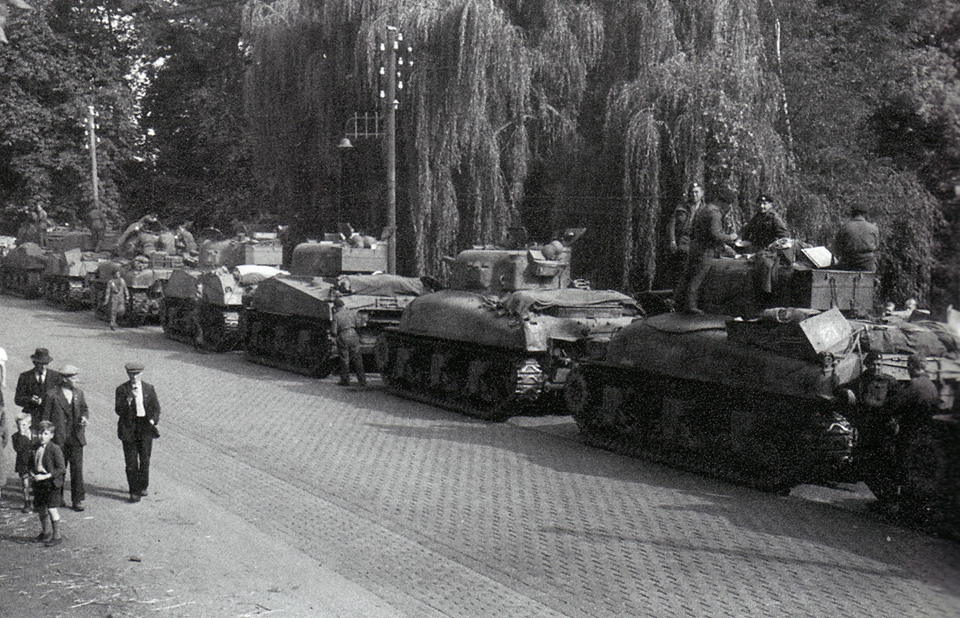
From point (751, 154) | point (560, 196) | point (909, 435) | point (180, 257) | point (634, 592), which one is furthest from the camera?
point (180, 257)

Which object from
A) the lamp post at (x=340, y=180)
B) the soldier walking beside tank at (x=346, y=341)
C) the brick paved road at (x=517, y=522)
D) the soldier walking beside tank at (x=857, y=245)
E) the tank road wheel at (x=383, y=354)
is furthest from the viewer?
the lamp post at (x=340, y=180)

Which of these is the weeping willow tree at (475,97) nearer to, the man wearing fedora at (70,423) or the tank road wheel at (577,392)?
the tank road wheel at (577,392)

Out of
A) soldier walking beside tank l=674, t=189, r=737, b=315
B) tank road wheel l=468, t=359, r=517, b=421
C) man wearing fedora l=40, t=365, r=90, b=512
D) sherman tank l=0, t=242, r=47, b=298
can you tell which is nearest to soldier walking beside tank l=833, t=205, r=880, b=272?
soldier walking beside tank l=674, t=189, r=737, b=315

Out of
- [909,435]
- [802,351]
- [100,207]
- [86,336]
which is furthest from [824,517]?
[100,207]

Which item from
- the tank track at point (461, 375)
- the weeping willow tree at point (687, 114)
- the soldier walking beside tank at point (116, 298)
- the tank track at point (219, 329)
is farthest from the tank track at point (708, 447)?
the soldier walking beside tank at point (116, 298)

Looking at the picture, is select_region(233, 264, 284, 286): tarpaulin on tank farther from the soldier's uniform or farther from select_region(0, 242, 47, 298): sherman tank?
the soldier's uniform

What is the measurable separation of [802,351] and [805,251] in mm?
1475

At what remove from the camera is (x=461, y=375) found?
1667 centimetres

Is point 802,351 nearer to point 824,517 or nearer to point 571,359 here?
point 824,517

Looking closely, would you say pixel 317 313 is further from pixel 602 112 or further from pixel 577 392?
pixel 602 112

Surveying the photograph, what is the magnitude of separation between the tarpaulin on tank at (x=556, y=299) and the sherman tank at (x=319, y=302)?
14.8ft

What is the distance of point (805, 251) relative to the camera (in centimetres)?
1171

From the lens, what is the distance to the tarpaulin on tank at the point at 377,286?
65.3 feet

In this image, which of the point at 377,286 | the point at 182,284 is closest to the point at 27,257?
the point at 182,284
